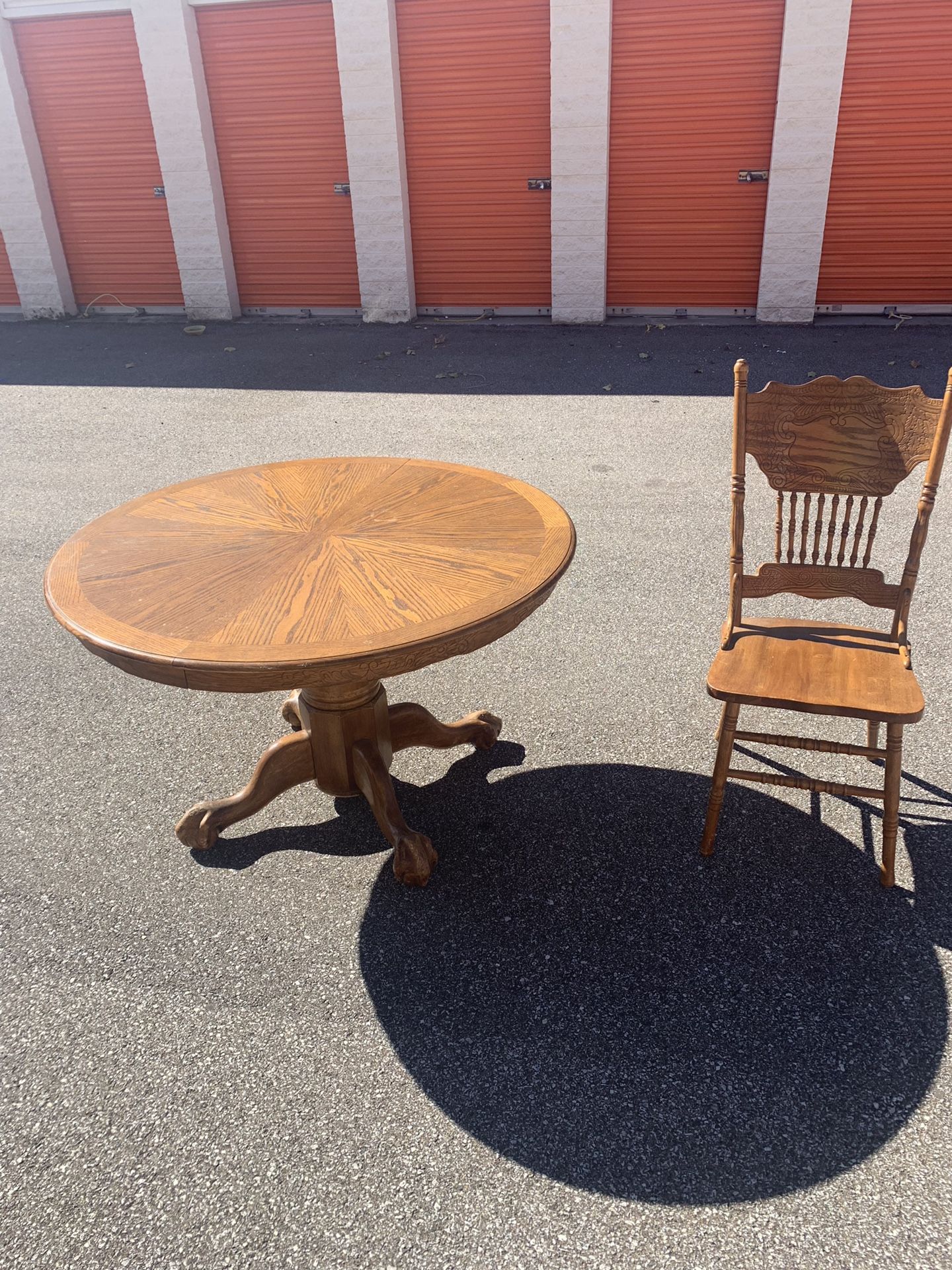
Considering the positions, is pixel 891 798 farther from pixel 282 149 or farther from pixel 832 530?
pixel 282 149

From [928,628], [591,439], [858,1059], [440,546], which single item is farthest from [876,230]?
[858,1059]

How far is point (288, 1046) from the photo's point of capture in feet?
7.09

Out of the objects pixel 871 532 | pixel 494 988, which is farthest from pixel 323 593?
pixel 871 532

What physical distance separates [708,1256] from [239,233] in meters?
11.2

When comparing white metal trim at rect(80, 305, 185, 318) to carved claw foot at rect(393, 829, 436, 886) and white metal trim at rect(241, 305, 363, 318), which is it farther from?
carved claw foot at rect(393, 829, 436, 886)

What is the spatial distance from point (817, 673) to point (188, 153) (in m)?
10.3

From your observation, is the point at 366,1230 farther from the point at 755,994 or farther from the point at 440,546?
the point at 440,546

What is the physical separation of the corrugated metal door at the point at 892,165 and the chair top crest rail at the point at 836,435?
762cm

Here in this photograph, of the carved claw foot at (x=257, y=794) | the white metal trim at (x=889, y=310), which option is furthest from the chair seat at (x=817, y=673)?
the white metal trim at (x=889, y=310)

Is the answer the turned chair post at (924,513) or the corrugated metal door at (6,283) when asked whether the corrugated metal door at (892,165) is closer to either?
the turned chair post at (924,513)

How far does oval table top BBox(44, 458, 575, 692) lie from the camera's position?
2.06m

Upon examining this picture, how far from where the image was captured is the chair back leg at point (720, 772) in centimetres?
254

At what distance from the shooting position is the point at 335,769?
2.90 m

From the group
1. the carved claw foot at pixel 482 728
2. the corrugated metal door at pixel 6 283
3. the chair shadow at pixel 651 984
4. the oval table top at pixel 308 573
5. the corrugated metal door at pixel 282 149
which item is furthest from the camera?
the corrugated metal door at pixel 6 283
